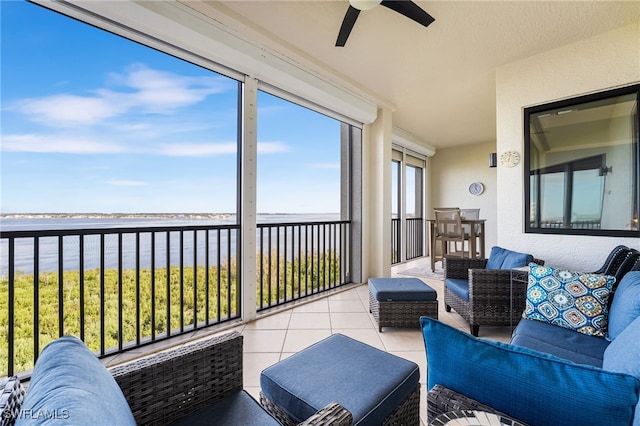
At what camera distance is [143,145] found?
267 centimetres

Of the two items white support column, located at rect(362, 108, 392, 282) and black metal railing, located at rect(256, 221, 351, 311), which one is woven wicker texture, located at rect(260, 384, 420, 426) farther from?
white support column, located at rect(362, 108, 392, 282)

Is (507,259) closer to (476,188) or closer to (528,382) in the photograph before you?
(528,382)

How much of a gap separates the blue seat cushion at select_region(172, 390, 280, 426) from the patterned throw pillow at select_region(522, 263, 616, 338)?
69.3 inches

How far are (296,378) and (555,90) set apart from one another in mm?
3583

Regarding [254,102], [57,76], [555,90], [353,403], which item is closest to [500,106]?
[555,90]

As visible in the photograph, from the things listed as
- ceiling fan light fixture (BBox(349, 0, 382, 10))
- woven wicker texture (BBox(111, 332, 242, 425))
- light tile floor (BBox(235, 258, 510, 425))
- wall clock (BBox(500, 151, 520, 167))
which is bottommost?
light tile floor (BBox(235, 258, 510, 425))

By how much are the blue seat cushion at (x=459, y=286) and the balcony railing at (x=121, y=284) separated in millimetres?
1822

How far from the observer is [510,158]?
2.99 meters

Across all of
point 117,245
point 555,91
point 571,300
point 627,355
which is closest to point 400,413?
point 627,355

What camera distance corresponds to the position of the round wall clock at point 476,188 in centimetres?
636

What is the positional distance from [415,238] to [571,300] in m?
4.99

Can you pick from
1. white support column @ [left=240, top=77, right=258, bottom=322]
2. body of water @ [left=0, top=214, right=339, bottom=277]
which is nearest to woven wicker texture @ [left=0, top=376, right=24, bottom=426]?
body of water @ [left=0, top=214, right=339, bottom=277]

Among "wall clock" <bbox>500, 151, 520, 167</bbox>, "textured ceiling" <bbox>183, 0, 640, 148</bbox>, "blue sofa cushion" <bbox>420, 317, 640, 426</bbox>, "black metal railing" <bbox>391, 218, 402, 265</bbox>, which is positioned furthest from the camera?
"black metal railing" <bbox>391, 218, 402, 265</bbox>

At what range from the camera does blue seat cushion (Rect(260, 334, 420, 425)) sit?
98 cm
